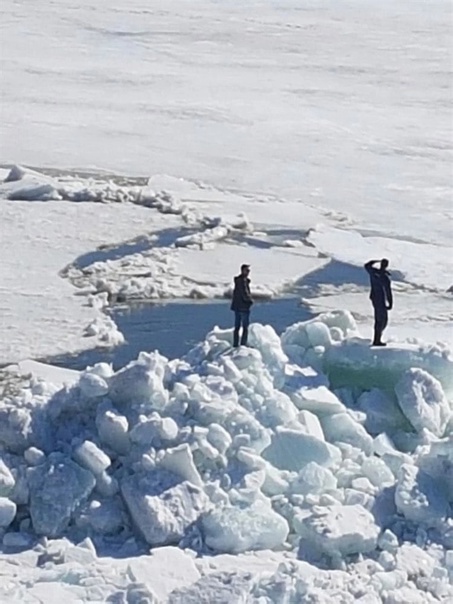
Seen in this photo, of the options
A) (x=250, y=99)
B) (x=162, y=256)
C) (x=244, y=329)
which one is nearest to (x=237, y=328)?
(x=244, y=329)

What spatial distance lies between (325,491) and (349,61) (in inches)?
725

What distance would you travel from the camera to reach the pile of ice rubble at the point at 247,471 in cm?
695

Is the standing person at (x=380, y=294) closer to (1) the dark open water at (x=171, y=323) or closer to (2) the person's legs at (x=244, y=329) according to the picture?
(2) the person's legs at (x=244, y=329)

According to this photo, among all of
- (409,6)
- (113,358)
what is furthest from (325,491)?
(409,6)

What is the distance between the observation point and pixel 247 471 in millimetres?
7324

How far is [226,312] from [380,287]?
2.97m

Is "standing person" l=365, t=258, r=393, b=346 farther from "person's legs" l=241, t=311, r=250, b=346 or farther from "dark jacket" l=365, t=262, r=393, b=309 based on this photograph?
"person's legs" l=241, t=311, r=250, b=346

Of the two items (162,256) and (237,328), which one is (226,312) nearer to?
(162,256)

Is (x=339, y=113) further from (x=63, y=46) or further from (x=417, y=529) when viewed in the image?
(x=417, y=529)

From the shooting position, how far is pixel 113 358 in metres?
10.4

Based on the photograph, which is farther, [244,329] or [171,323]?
[171,323]

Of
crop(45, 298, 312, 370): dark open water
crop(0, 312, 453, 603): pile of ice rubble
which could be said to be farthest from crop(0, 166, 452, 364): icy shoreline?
crop(0, 312, 453, 603): pile of ice rubble

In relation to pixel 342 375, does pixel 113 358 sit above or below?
below

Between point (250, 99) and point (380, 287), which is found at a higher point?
point (380, 287)
